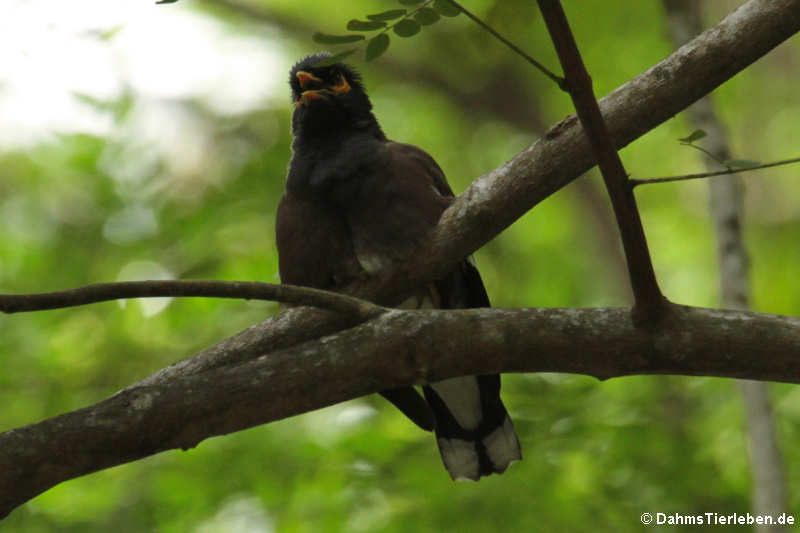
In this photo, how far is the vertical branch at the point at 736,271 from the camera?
146 inches

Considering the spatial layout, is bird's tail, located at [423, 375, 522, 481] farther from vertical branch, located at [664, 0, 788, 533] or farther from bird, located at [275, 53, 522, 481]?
vertical branch, located at [664, 0, 788, 533]

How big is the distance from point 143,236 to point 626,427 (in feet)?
9.44

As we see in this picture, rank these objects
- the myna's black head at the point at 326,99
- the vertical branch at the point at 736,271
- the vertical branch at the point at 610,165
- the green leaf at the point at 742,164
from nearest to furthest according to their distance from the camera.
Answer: the vertical branch at the point at 610,165 < the green leaf at the point at 742,164 < the vertical branch at the point at 736,271 < the myna's black head at the point at 326,99

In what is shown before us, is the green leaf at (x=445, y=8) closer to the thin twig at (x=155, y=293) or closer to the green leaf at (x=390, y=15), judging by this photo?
the green leaf at (x=390, y=15)

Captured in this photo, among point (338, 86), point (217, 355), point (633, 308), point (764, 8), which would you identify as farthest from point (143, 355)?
point (764, 8)

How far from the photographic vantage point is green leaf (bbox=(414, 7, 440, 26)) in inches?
100

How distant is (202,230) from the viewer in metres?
5.54

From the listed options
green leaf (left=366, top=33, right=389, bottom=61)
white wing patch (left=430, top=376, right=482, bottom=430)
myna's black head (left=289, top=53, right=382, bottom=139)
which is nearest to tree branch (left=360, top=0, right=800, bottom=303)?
green leaf (left=366, top=33, right=389, bottom=61)

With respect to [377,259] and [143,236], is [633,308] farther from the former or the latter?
[143,236]

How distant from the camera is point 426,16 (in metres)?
2.57

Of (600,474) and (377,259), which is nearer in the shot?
(377,259)

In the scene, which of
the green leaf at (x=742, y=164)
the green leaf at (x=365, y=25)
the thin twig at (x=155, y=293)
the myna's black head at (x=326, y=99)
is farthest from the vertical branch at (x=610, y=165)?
the myna's black head at (x=326, y=99)

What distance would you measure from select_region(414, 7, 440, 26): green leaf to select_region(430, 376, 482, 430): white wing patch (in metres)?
2.24

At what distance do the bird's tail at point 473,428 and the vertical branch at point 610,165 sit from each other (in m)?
1.71
